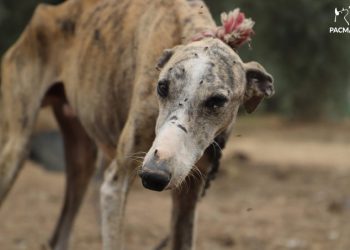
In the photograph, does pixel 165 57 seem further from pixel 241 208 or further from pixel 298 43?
pixel 298 43

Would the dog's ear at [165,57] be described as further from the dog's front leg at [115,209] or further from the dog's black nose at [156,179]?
the dog's black nose at [156,179]

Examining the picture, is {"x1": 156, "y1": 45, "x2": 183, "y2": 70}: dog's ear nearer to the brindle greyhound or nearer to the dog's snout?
the brindle greyhound

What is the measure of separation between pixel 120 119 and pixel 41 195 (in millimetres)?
4031

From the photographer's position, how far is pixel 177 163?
300 centimetres

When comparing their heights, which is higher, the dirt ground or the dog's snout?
the dog's snout

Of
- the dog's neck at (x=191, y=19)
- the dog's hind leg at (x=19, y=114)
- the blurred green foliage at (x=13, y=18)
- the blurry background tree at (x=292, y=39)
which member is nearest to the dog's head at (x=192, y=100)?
the dog's neck at (x=191, y=19)

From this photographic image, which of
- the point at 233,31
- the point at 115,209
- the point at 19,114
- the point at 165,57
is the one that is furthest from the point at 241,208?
the point at 165,57

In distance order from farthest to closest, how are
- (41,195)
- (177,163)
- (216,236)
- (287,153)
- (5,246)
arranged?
(287,153), (41,195), (216,236), (5,246), (177,163)

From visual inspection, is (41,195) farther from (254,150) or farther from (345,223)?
(254,150)

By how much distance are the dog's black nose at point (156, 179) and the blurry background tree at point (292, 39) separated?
212 inches

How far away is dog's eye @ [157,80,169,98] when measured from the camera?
130 inches

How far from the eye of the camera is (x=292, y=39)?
35.8 feet

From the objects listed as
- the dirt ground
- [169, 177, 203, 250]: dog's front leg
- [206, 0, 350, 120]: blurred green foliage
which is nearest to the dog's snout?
[169, 177, 203, 250]: dog's front leg

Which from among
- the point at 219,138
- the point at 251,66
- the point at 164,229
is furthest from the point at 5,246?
the point at 251,66
